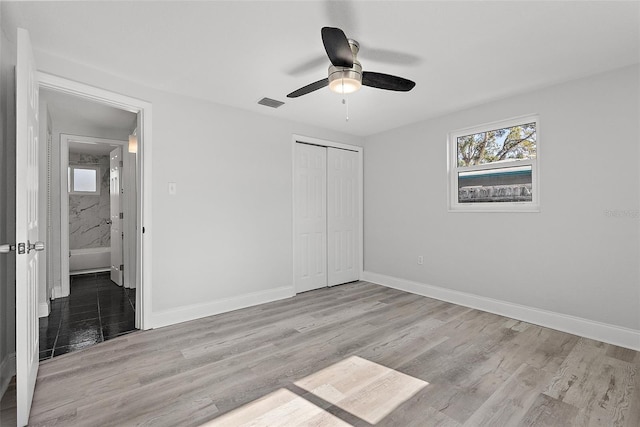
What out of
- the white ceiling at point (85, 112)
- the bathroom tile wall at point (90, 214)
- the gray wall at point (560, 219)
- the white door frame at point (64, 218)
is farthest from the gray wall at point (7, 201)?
the bathroom tile wall at point (90, 214)

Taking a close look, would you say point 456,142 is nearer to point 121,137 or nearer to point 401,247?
point 401,247

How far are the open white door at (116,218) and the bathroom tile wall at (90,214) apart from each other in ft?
6.58

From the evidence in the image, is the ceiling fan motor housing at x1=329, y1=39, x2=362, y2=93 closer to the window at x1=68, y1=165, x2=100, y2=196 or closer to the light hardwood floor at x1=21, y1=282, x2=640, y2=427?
the light hardwood floor at x1=21, y1=282, x2=640, y2=427

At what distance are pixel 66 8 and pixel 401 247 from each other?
4.21m

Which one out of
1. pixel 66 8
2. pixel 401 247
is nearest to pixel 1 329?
pixel 66 8

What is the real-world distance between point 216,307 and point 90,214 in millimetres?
5098

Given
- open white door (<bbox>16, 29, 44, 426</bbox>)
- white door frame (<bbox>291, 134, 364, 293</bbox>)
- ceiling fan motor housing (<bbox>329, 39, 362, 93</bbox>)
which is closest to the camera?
open white door (<bbox>16, 29, 44, 426</bbox>)

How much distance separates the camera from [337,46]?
1.76 m

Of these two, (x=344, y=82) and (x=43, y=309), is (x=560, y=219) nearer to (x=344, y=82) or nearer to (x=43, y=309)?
(x=344, y=82)

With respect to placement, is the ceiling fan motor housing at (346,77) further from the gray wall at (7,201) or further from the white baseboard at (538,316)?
the white baseboard at (538,316)

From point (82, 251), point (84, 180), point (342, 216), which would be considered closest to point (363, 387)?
point (342, 216)

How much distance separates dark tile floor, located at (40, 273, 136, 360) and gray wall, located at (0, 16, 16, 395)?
38cm

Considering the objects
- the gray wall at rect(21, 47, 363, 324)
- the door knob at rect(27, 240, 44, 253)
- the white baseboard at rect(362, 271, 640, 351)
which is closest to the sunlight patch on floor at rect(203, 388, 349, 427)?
the door knob at rect(27, 240, 44, 253)

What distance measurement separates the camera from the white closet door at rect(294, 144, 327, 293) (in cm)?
427
